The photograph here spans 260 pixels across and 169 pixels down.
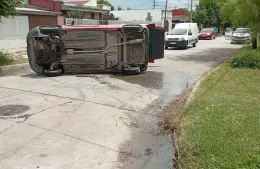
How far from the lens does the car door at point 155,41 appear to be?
1151 centimetres

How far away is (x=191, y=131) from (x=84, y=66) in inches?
262

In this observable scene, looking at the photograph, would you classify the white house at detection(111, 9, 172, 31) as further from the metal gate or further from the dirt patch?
the dirt patch

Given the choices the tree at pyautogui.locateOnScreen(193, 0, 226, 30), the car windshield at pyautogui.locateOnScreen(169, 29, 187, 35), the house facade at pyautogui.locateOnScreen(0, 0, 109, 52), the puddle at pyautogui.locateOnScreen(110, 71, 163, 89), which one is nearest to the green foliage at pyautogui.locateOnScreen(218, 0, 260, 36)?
the puddle at pyautogui.locateOnScreen(110, 71, 163, 89)

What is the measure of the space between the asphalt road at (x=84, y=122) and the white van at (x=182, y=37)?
1468 cm

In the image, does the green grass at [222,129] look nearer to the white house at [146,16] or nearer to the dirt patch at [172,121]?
the dirt patch at [172,121]

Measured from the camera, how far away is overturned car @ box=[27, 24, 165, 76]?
10680 mm

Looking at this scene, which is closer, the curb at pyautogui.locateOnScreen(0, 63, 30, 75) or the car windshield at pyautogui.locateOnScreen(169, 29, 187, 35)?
the curb at pyautogui.locateOnScreen(0, 63, 30, 75)

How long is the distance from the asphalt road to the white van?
578 inches

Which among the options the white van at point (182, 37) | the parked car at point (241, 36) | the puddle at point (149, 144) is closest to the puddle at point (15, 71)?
the puddle at point (149, 144)

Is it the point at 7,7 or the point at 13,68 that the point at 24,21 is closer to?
the point at 7,7

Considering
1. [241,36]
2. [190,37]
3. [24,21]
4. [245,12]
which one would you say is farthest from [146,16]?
[245,12]

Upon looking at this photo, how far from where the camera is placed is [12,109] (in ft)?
22.5

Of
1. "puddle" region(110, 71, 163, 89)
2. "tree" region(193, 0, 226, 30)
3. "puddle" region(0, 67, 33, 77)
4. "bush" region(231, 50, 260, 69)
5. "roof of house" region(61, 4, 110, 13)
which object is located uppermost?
"tree" region(193, 0, 226, 30)

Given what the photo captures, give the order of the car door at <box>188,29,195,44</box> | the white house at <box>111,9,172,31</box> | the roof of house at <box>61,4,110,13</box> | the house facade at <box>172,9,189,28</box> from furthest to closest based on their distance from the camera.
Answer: the house facade at <box>172,9,189,28</box>, the white house at <box>111,9,172,31</box>, the roof of house at <box>61,4,110,13</box>, the car door at <box>188,29,195,44</box>
